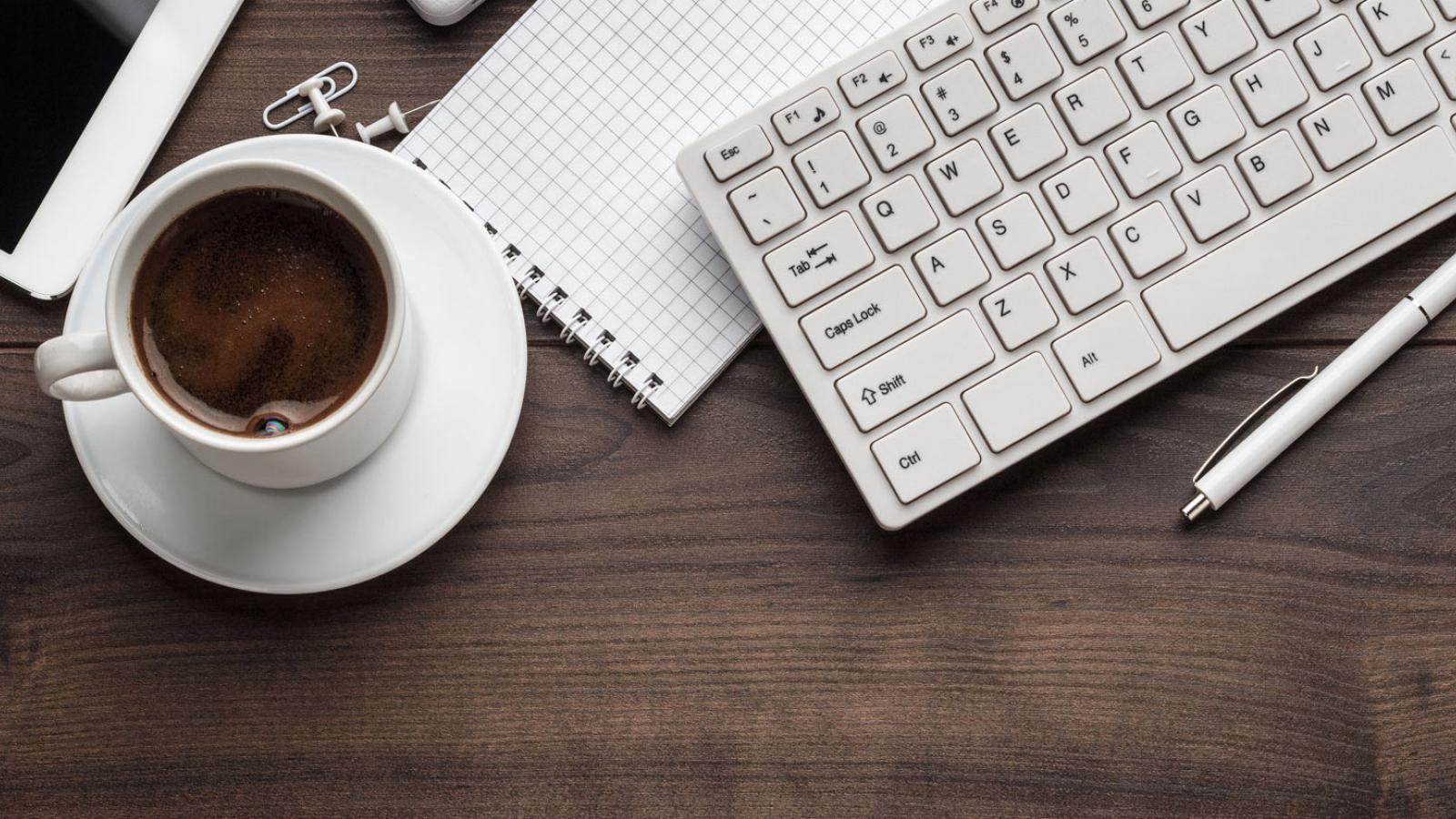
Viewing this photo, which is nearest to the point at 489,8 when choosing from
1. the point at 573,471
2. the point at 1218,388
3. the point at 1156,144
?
the point at 573,471

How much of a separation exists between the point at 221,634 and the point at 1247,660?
621 millimetres

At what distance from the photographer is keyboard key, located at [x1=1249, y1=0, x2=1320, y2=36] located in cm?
60

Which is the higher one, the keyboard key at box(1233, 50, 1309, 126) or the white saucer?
the keyboard key at box(1233, 50, 1309, 126)

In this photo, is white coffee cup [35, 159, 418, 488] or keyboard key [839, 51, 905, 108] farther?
keyboard key [839, 51, 905, 108]

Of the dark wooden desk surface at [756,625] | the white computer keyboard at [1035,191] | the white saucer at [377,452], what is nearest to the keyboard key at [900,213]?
the white computer keyboard at [1035,191]

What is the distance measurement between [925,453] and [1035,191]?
161 mm

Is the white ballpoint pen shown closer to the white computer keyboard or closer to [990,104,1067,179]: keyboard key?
the white computer keyboard

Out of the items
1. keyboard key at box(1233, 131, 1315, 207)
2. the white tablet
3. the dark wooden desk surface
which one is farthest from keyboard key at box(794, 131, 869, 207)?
the white tablet

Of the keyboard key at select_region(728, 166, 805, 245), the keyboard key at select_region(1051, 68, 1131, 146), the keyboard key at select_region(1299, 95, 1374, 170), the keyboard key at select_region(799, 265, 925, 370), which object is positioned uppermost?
the keyboard key at select_region(1299, 95, 1374, 170)

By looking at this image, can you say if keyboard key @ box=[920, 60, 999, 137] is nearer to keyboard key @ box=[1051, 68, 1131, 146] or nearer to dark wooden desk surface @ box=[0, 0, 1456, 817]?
keyboard key @ box=[1051, 68, 1131, 146]

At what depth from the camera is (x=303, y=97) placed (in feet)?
2.14

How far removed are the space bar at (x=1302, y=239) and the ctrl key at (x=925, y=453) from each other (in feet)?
0.44

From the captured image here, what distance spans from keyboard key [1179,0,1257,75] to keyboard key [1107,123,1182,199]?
51mm

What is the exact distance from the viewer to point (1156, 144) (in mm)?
598
